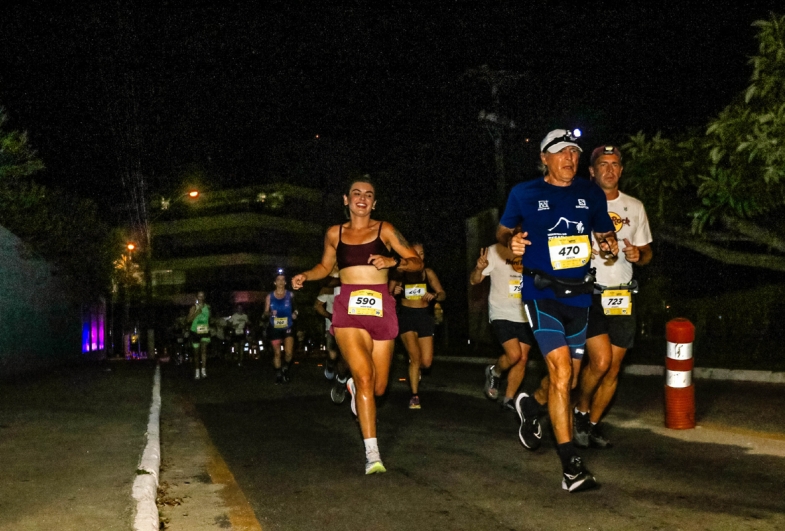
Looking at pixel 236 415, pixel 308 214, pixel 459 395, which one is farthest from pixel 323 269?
pixel 308 214

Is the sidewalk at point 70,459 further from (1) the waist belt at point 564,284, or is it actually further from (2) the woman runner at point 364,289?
(1) the waist belt at point 564,284

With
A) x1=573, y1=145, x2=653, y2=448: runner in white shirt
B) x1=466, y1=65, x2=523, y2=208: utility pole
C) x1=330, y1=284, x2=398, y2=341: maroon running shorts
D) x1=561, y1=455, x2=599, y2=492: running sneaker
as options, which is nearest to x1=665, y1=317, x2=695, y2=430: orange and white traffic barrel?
x1=573, y1=145, x2=653, y2=448: runner in white shirt

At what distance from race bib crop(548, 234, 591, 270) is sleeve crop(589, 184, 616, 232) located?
295 mm

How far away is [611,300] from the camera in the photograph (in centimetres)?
770

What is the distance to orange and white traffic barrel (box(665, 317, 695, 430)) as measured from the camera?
27.5 ft

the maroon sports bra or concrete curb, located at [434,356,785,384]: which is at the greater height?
the maroon sports bra

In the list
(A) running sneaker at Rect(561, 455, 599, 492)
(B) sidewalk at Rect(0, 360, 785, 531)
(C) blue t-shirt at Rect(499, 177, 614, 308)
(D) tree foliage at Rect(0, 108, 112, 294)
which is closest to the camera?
(B) sidewalk at Rect(0, 360, 785, 531)

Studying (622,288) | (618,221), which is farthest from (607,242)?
(618,221)

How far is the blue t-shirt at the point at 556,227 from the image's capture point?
639 centimetres

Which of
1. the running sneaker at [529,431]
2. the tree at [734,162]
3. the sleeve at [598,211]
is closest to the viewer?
the sleeve at [598,211]

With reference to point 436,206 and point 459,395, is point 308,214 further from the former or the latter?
point 459,395

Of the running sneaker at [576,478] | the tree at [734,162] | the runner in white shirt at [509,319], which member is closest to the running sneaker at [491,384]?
the runner in white shirt at [509,319]

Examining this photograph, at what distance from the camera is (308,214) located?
9700 centimetres

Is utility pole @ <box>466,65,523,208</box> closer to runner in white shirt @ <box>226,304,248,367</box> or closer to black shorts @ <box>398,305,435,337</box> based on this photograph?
runner in white shirt @ <box>226,304,248,367</box>
